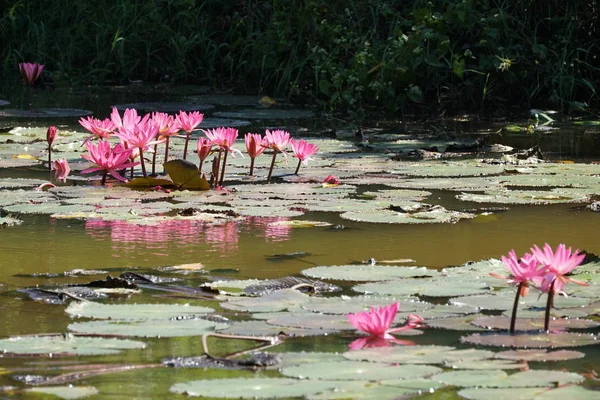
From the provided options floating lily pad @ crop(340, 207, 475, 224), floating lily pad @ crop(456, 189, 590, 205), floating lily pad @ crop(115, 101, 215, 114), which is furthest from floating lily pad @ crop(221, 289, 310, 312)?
floating lily pad @ crop(115, 101, 215, 114)

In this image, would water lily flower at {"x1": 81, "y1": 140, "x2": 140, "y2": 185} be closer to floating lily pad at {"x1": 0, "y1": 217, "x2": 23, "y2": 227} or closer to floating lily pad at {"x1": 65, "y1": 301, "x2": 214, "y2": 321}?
floating lily pad at {"x1": 0, "y1": 217, "x2": 23, "y2": 227}

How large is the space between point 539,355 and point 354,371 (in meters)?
0.37

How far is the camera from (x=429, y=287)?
8.82 ft

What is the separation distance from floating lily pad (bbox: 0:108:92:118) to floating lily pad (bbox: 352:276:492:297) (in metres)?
4.96

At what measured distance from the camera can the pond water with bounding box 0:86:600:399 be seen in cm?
201

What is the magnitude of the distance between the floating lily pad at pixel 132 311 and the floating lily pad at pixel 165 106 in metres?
5.25

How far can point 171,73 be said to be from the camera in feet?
33.5

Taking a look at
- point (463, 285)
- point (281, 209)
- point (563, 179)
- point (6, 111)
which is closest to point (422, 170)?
point (563, 179)

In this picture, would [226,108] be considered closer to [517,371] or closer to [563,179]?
[563,179]

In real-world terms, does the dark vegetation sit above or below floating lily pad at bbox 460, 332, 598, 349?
above

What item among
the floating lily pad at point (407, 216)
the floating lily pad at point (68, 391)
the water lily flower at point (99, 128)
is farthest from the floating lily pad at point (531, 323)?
the water lily flower at point (99, 128)

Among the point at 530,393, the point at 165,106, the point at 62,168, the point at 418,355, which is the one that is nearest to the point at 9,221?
the point at 62,168

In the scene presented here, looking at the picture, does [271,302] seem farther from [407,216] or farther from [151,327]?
[407,216]

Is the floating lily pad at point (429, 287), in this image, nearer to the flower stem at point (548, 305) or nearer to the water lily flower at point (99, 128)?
the flower stem at point (548, 305)
